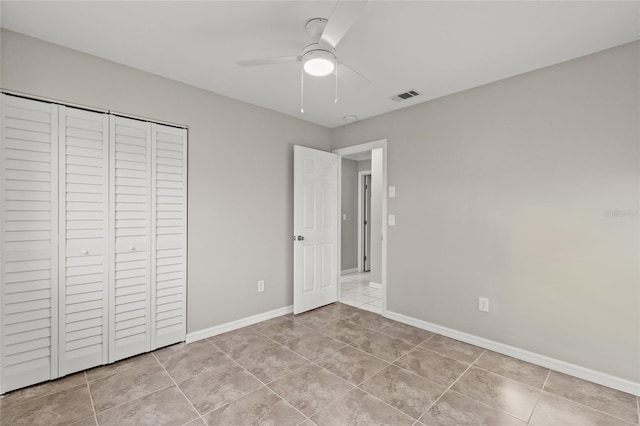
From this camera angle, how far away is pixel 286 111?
11.9 feet

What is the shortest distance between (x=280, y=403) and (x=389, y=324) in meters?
1.75

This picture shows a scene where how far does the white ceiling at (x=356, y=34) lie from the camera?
5.86ft

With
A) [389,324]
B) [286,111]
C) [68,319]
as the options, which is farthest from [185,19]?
[389,324]

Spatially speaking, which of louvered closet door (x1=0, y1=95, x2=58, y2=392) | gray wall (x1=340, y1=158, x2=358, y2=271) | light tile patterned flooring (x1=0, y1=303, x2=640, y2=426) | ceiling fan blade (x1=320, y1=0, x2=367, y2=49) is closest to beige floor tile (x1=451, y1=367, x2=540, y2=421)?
light tile patterned flooring (x1=0, y1=303, x2=640, y2=426)

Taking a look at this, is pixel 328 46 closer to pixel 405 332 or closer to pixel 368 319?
pixel 405 332

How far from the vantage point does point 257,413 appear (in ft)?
6.17

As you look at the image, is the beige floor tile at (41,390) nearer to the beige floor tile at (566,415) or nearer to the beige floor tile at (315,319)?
the beige floor tile at (315,319)

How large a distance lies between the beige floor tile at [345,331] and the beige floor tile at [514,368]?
109 cm

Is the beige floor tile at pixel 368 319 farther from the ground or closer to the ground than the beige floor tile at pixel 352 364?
farther from the ground

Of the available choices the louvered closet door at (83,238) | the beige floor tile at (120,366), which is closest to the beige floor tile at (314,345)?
the beige floor tile at (120,366)

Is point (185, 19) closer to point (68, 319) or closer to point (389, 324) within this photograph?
point (68, 319)

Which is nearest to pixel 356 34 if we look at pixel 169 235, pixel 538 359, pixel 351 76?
pixel 351 76

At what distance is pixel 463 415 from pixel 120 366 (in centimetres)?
261

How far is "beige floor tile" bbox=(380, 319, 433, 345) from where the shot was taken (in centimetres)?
298
